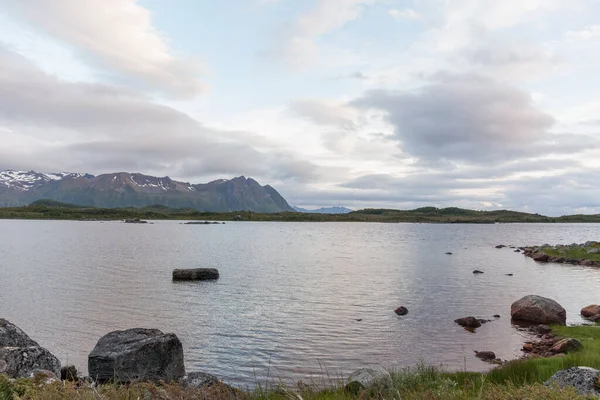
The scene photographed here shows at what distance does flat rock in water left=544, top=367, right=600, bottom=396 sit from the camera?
Result: 916cm

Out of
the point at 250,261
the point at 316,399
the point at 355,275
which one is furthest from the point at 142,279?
the point at 316,399

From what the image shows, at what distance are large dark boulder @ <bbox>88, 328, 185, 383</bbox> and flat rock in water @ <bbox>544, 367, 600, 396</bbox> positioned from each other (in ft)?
46.9

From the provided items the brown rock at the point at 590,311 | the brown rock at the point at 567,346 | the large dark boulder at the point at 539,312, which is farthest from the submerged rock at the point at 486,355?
the brown rock at the point at 590,311

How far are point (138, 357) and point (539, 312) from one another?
90.9ft

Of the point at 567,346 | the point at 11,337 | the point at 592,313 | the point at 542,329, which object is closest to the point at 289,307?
the point at 542,329

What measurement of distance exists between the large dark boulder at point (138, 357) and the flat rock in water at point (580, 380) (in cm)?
1430

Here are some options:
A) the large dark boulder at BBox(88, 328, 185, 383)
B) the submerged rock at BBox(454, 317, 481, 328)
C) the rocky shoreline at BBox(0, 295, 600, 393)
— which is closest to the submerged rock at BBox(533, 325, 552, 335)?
the rocky shoreline at BBox(0, 295, 600, 393)

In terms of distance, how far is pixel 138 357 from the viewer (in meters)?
17.5

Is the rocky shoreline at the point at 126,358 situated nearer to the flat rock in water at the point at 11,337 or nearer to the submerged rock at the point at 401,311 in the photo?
the flat rock in water at the point at 11,337

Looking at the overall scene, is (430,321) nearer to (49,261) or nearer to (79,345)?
(79,345)

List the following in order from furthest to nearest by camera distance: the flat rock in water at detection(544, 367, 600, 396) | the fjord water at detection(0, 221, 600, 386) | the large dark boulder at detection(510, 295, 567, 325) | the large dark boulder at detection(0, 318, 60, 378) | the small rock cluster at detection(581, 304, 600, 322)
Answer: the small rock cluster at detection(581, 304, 600, 322), the large dark boulder at detection(510, 295, 567, 325), the fjord water at detection(0, 221, 600, 386), the large dark boulder at detection(0, 318, 60, 378), the flat rock in water at detection(544, 367, 600, 396)

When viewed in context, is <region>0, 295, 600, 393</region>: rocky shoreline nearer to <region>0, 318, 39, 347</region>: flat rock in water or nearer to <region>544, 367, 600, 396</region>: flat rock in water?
<region>0, 318, 39, 347</region>: flat rock in water

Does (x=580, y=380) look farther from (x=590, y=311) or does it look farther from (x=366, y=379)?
(x=590, y=311)

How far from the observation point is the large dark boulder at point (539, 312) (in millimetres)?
29734
